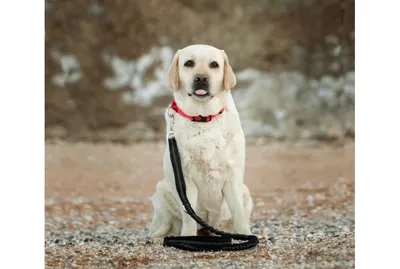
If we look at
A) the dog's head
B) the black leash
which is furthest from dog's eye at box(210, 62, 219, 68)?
the black leash

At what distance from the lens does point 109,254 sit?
2.98 m

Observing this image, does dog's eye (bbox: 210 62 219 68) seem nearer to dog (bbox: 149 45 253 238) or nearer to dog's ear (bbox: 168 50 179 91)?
dog (bbox: 149 45 253 238)

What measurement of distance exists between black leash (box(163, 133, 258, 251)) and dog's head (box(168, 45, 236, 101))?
0.84 feet

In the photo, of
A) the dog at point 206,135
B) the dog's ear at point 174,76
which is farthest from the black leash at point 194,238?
the dog's ear at point 174,76

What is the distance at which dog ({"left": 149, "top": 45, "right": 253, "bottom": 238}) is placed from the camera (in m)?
2.88

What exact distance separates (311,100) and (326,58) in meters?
0.43

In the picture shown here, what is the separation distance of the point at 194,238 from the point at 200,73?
2.63 ft

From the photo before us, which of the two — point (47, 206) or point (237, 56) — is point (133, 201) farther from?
point (237, 56)

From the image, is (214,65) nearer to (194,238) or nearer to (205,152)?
(205,152)

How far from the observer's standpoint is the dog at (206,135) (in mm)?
2883

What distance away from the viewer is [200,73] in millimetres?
2838

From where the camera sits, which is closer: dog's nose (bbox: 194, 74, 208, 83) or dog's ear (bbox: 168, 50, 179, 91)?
dog's nose (bbox: 194, 74, 208, 83)

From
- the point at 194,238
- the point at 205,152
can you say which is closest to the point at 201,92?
the point at 205,152

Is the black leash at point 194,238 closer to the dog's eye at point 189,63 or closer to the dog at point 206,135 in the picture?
the dog at point 206,135
